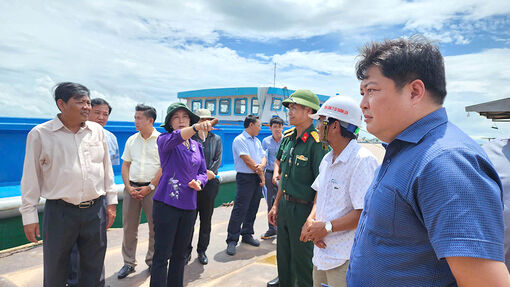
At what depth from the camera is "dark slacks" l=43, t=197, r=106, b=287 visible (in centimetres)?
256

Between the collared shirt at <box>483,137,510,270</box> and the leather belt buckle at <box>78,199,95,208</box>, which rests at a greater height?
the collared shirt at <box>483,137,510,270</box>

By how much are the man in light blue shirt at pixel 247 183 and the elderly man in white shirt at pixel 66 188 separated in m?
2.32

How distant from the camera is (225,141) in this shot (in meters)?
8.54

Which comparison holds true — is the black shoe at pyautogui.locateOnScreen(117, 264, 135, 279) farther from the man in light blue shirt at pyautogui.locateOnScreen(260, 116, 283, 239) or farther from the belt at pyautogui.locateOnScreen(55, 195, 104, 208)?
the man in light blue shirt at pyautogui.locateOnScreen(260, 116, 283, 239)

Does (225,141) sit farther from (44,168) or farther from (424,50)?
(424,50)

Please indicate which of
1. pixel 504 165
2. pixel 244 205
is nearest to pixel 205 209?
pixel 244 205

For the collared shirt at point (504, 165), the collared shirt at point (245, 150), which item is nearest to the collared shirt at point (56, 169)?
the collared shirt at point (245, 150)

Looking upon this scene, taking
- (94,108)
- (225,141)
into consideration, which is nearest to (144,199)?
(94,108)

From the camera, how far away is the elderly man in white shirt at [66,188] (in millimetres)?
2546

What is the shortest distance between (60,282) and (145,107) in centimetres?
226

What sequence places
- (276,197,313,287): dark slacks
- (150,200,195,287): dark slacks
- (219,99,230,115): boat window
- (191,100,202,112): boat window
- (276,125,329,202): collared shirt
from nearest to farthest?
(276,197,313,287): dark slacks, (276,125,329,202): collared shirt, (150,200,195,287): dark slacks, (219,99,230,115): boat window, (191,100,202,112): boat window

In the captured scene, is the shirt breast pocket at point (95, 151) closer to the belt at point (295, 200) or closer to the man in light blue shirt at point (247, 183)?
the belt at point (295, 200)

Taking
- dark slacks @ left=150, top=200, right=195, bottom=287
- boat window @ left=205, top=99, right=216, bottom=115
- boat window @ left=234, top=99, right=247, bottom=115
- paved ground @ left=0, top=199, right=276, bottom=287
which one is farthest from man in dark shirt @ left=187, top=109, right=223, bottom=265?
boat window @ left=205, top=99, right=216, bottom=115

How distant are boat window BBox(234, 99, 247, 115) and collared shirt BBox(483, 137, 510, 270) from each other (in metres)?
12.7
